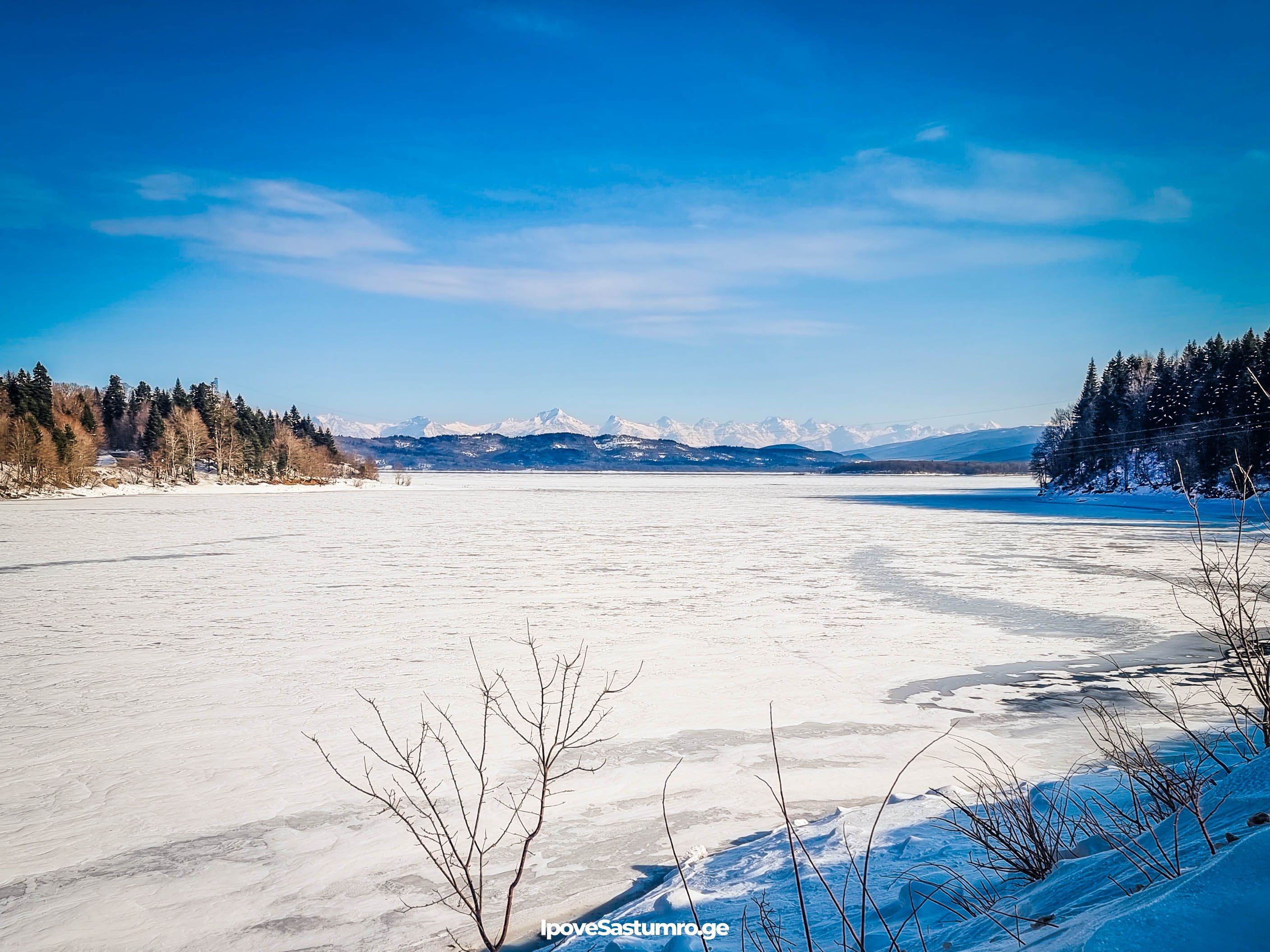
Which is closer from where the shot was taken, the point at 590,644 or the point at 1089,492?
the point at 590,644

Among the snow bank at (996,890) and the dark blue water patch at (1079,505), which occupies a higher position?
the snow bank at (996,890)

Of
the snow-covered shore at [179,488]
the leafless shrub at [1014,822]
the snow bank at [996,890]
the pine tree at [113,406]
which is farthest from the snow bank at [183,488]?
the leafless shrub at [1014,822]

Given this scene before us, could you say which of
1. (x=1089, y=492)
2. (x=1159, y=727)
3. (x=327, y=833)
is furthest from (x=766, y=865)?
(x=1089, y=492)

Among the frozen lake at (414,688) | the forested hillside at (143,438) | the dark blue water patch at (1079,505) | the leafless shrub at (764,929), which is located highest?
the forested hillside at (143,438)

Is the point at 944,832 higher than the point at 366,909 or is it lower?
higher

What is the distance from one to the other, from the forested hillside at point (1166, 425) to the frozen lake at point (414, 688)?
107 feet

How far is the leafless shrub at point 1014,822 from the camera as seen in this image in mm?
3117

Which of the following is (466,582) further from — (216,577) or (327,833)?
(327,833)

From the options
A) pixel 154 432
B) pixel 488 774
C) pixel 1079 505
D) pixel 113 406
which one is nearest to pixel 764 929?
pixel 488 774

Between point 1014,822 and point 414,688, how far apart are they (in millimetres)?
6456

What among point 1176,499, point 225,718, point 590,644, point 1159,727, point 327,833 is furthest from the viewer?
point 1176,499

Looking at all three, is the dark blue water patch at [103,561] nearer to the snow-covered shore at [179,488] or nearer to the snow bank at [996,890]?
the snow bank at [996,890]

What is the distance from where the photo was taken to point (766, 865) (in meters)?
4.43

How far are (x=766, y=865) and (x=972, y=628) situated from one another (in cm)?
843
